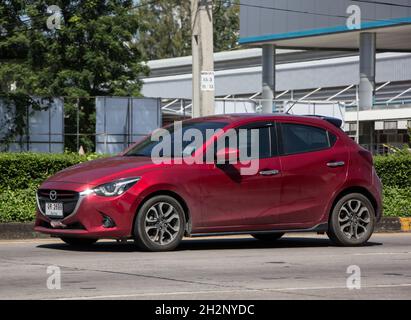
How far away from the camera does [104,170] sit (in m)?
12.7

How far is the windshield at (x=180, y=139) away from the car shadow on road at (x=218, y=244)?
1280mm

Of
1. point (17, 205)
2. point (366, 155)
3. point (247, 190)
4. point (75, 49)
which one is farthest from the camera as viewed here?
point (75, 49)

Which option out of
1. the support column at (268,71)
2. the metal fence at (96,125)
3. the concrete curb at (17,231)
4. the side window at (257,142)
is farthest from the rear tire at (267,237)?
the support column at (268,71)

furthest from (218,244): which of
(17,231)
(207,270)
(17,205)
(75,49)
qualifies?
(75,49)

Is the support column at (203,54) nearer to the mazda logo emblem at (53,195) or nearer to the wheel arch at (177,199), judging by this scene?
the wheel arch at (177,199)

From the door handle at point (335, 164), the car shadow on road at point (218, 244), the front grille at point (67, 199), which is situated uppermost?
the door handle at point (335, 164)

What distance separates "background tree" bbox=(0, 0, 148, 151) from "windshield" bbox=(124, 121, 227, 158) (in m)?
34.4

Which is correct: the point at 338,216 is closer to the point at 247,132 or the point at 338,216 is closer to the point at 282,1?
the point at 247,132

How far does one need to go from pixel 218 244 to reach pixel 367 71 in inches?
1487

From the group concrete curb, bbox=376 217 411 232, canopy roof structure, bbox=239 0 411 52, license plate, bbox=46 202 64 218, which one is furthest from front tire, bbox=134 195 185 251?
canopy roof structure, bbox=239 0 411 52

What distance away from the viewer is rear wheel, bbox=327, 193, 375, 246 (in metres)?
14.1

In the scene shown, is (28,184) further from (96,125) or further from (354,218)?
(96,125)

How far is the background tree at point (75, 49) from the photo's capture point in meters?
48.8

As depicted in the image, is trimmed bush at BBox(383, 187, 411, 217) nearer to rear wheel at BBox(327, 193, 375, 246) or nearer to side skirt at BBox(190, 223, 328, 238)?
rear wheel at BBox(327, 193, 375, 246)
